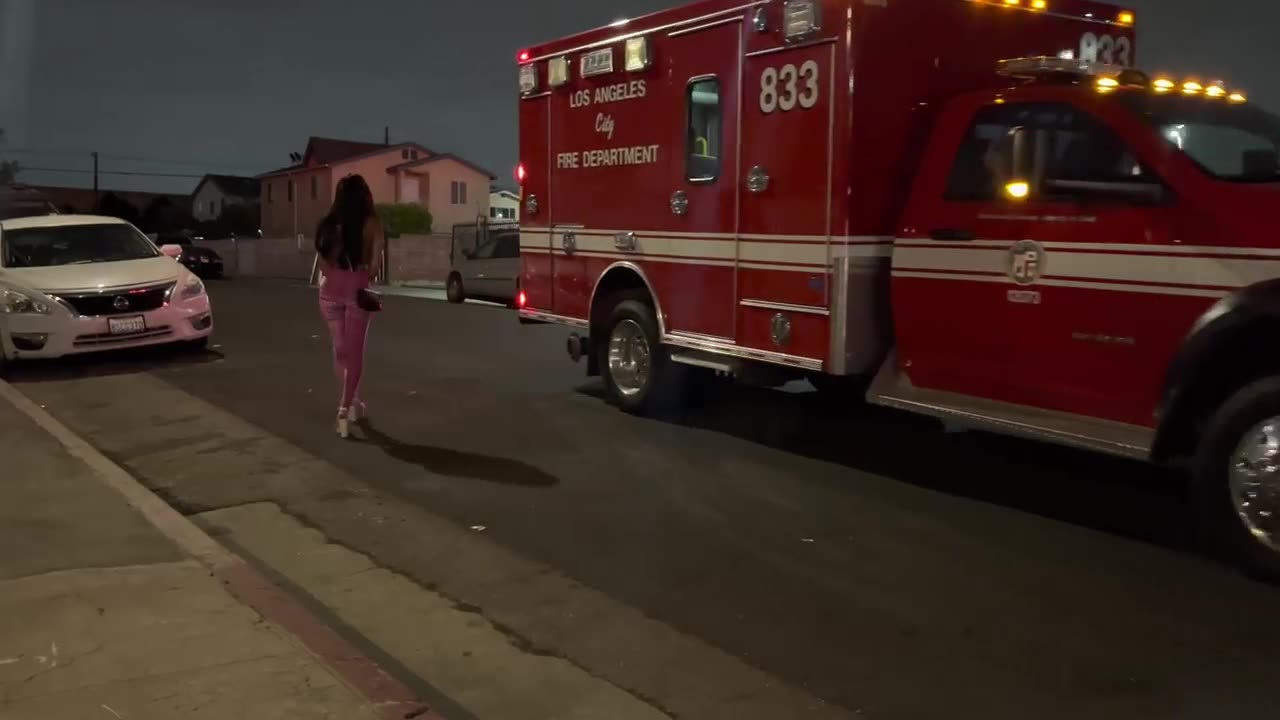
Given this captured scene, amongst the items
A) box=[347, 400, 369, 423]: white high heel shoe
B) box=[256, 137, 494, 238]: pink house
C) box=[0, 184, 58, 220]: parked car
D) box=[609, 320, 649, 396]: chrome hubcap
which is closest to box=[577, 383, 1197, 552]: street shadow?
box=[609, 320, 649, 396]: chrome hubcap

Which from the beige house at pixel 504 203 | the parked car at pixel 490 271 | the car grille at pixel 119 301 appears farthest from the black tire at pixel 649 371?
the beige house at pixel 504 203

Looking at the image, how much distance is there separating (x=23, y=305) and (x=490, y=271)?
1140cm

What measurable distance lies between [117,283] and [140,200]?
92.1 m

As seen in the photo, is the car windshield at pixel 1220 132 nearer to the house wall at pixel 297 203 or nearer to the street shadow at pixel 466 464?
the street shadow at pixel 466 464

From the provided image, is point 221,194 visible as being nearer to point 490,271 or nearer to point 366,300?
point 490,271

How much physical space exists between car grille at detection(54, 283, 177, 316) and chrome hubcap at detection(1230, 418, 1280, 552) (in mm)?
10154

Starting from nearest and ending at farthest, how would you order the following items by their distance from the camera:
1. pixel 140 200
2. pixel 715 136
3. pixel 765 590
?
pixel 765 590
pixel 715 136
pixel 140 200

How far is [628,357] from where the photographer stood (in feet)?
31.0

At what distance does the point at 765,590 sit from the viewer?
206 inches

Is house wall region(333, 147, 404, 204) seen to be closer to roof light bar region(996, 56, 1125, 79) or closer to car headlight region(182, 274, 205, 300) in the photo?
car headlight region(182, 274, 205, 300)

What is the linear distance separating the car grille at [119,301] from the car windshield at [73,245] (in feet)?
2.73

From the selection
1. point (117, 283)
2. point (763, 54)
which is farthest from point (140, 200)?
point (763, 54)

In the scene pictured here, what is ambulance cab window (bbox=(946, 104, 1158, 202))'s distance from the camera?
588cm

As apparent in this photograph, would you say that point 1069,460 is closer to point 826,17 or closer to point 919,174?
point 919,174
